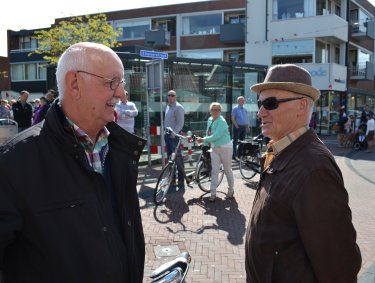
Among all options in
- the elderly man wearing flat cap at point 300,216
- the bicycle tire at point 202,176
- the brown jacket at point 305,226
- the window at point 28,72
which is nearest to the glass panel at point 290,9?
the bicycle tire at point 202,176

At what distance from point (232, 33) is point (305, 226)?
101ft

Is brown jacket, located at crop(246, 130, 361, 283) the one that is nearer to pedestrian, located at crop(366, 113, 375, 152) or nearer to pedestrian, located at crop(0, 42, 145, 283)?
pedestrian, located at crop(0, 42, 145, 283)

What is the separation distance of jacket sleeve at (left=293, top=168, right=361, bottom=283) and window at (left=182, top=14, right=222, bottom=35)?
32.5 meters

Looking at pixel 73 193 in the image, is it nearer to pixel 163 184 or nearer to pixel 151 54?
pixel 163 184

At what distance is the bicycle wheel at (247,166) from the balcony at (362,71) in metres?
24.2

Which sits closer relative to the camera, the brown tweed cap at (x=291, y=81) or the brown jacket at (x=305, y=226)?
the brown jacket at (x=305, y=226)

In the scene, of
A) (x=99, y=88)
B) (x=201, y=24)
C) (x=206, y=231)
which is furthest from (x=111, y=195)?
(x=201, y=24)

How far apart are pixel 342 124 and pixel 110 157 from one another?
56.8 feet

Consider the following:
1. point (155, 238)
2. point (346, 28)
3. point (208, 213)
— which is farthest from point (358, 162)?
point (346, 28)

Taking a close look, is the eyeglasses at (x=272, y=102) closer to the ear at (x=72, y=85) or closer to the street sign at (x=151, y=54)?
the ear at (x=72, y=85)

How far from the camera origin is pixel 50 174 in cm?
154

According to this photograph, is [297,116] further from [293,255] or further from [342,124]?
[342,124]

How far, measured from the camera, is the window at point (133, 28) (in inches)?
1421

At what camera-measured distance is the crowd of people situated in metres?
1.48
